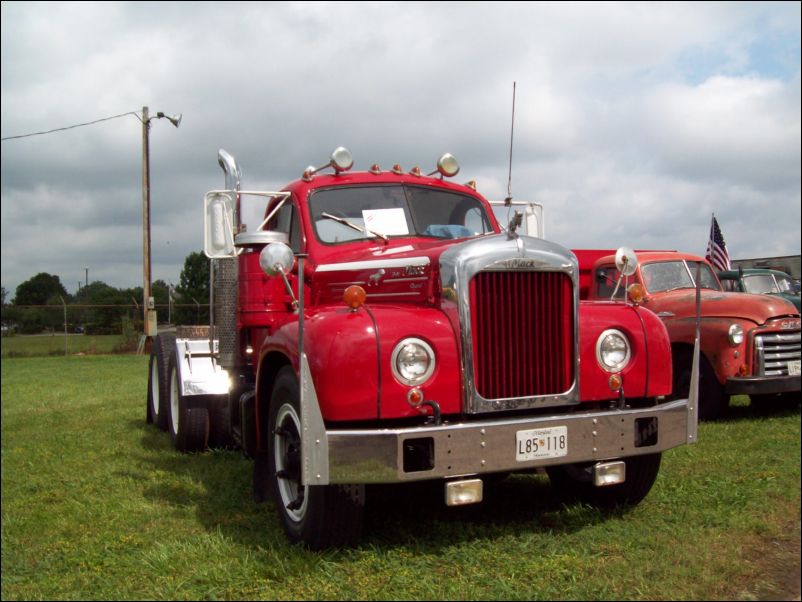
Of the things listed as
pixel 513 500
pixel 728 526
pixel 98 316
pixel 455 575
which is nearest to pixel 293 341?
pixel 455 575

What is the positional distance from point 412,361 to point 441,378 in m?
0.18

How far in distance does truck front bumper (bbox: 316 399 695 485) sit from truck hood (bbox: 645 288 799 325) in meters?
4.35

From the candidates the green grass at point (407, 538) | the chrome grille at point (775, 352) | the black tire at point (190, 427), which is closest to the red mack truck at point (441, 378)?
the green grass at point (407, 538)

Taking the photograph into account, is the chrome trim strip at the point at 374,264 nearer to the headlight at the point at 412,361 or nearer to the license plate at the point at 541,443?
the headlight at the point at 412,361

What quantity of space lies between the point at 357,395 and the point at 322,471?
397 millimetres

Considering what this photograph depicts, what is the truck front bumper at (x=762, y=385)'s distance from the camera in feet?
25.2

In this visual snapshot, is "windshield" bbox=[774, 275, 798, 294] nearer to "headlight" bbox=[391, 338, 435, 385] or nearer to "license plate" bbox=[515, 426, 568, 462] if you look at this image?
"license plate" bbox=[515, 426, 568, 462]

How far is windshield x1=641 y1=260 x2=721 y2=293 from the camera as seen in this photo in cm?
922

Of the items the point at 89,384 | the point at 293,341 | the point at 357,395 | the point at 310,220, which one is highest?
the point at 310,220

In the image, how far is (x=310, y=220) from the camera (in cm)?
554

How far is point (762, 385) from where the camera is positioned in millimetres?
7699

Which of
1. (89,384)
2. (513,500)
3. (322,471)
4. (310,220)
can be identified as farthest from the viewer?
(89,384)

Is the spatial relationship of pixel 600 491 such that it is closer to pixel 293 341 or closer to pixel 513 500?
pixel 513 500

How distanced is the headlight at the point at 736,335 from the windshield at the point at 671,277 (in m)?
1.33
